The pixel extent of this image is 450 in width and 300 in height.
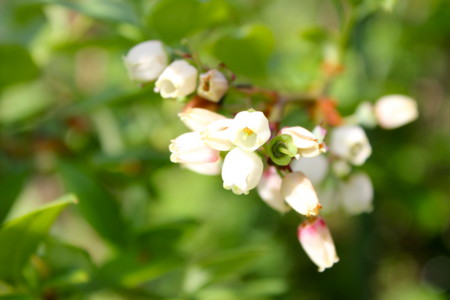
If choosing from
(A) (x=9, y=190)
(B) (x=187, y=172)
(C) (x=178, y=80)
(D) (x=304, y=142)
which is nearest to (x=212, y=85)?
(C) (x=178, y=80)

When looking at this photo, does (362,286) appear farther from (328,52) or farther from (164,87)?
(164,87)

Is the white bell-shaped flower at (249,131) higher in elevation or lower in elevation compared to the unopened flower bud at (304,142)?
higher

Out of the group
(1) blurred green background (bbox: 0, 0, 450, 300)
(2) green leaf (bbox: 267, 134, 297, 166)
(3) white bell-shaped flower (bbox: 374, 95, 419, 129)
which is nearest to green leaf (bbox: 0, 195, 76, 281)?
(1) blurred green background (bbox: 0, 0, 450, 300)

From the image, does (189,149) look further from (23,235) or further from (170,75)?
(23,235)

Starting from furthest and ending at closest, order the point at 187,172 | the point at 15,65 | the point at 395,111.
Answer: the point at 187,172 < the point at 15,65 < the point at 395,111

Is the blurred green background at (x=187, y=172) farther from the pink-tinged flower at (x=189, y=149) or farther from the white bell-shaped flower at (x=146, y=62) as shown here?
the pink-tinged flower at (x=189, y=149)

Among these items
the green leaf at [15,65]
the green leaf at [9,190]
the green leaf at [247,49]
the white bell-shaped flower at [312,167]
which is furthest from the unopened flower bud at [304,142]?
the green leaf at [15,65]
